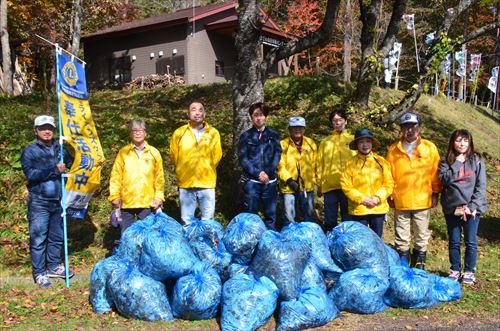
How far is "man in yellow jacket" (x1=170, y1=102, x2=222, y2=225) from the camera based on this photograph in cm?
573

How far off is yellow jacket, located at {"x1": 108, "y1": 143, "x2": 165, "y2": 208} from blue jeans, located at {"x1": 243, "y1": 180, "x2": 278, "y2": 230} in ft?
3.66

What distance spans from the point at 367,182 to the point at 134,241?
2.78 meters

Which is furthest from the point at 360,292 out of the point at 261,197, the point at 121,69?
the point at 121,69

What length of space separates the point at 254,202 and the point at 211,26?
18.1 m

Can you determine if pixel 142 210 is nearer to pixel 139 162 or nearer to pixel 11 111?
pixel 139 162

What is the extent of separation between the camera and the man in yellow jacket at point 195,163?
5730mm

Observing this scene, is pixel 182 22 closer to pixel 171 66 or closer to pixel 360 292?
pixel 171 66

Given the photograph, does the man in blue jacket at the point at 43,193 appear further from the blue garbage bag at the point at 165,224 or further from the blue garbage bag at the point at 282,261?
the blue garbage bag at the point at 282,261

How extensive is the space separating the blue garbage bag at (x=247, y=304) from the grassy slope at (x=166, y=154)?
313 mm

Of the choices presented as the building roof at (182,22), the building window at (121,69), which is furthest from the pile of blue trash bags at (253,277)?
the building window at (121,69)

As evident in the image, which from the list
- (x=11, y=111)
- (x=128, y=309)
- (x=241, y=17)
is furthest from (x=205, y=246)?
(x=11, y=111)

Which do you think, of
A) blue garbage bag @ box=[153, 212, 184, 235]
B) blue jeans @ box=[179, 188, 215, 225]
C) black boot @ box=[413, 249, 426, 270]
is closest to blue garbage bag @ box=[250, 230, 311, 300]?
blue garbage bag @ box=[153, 212, 184, 235]

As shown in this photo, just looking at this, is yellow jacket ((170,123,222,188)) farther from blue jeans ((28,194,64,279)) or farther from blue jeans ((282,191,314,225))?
blue jeans ((28,194,64,279))

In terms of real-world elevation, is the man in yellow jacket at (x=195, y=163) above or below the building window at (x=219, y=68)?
below
